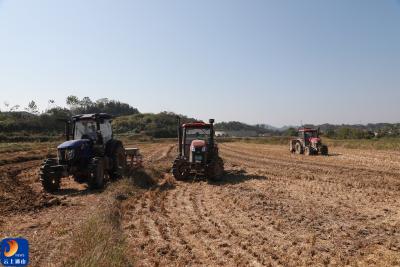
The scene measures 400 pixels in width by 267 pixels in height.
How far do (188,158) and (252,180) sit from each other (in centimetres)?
262

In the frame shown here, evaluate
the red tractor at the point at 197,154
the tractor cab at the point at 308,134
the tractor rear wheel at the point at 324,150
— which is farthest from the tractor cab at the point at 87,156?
the tractor cab at the point at 308,134

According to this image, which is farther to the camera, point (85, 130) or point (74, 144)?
point (85, 130)

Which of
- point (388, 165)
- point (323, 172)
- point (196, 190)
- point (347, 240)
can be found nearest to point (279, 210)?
point (347, 240)

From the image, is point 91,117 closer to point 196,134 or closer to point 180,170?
point 180,170

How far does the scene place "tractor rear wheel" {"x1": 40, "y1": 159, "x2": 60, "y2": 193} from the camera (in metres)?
12.1

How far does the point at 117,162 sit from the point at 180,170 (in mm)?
2320

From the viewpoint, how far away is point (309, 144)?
2855 centimetres

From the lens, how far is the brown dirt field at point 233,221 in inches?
243

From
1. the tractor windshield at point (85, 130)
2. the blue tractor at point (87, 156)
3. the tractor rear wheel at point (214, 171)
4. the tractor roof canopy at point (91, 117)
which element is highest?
the tractor roof canopy at point (91, 117)

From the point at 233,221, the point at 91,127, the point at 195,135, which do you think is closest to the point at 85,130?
the point at 91,127

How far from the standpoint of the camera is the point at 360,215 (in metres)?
8.78

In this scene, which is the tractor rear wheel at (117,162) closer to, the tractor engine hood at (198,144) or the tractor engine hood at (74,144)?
the tractor engine hood at (74,144)

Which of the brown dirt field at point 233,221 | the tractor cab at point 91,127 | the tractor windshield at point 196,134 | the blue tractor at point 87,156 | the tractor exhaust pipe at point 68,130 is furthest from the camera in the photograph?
the tractor windshield at point 196,134

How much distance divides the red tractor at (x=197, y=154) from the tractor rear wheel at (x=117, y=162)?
1914 millimetres
